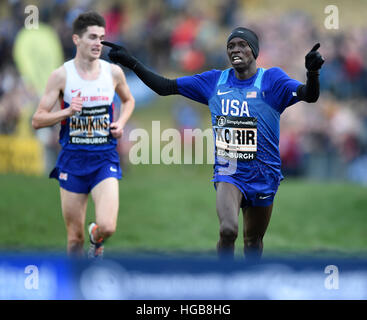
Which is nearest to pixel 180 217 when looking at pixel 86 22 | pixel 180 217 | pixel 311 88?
pixel 180 217

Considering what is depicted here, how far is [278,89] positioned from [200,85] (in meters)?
0.86

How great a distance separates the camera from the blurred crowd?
661 inches

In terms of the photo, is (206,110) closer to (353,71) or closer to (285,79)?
(353,71)

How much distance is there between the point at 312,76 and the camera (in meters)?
6.54

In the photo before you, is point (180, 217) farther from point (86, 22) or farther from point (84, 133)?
point (86, 22)

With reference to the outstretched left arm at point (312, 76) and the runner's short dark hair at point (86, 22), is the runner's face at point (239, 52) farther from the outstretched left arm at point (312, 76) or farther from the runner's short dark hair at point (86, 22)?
the runner's short dark hair at point (86, 22)

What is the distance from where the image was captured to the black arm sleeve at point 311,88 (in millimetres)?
6531


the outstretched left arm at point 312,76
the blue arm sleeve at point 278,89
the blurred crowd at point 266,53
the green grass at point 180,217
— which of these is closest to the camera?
the outstretched left arm at point 312,76

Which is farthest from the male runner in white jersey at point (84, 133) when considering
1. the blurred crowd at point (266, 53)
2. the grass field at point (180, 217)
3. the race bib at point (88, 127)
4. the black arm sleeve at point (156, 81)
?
the blurred crowd at point (266, 53)

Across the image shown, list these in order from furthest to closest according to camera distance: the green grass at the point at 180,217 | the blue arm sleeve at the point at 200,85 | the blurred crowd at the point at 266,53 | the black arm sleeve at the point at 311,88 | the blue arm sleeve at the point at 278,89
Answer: the blurred crowd at the point at 266,53
the green grass at the point at 180,217
the blue arm sleeve at the point at 200,85
the blue arm sleeve at the point at 278,89
the black arm sleeve at the point at 311,88

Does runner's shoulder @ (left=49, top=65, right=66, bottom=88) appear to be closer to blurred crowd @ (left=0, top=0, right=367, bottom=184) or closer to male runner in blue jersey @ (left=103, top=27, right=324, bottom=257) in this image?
male runner in blue jersey @ (left=103, top=27, right=324, bottom=257)

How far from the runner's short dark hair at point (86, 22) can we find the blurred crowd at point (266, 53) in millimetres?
9299
